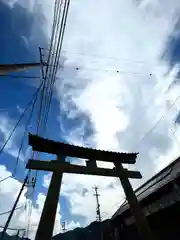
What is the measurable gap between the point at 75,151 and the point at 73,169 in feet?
3.17

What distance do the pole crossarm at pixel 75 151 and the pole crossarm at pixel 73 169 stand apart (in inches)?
24.6

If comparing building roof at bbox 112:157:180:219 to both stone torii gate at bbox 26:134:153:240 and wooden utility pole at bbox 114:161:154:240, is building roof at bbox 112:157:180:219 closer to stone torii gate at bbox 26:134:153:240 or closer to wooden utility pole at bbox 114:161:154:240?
stone torii gate at bbox 26:134:153:240

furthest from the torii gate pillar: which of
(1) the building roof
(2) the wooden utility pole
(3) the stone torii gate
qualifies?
(1) the building roof

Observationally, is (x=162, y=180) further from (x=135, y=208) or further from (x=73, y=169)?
(x=73, y=169)

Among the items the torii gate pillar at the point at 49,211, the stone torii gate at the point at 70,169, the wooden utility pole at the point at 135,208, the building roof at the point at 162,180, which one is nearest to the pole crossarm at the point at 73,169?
the stone torii gate at the point at 70,169

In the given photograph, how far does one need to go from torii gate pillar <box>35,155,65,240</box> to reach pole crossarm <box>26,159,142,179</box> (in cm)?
47

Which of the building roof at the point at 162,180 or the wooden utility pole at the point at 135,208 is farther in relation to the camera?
the building roof at the point at 162,180

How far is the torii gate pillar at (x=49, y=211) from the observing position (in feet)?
15.2

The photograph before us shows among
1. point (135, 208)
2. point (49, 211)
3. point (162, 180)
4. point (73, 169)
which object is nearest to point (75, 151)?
point (73, 169)

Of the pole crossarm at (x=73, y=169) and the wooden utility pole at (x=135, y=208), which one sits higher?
the pole crossarm at (x=73, y=169)

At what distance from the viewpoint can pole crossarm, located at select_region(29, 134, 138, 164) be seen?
23.6 feet

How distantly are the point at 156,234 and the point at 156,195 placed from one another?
1.93 meters

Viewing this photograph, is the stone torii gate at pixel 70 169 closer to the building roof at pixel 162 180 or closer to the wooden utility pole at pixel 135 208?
the wooden utility pole at pixel 135 208

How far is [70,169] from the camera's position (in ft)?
22.6
